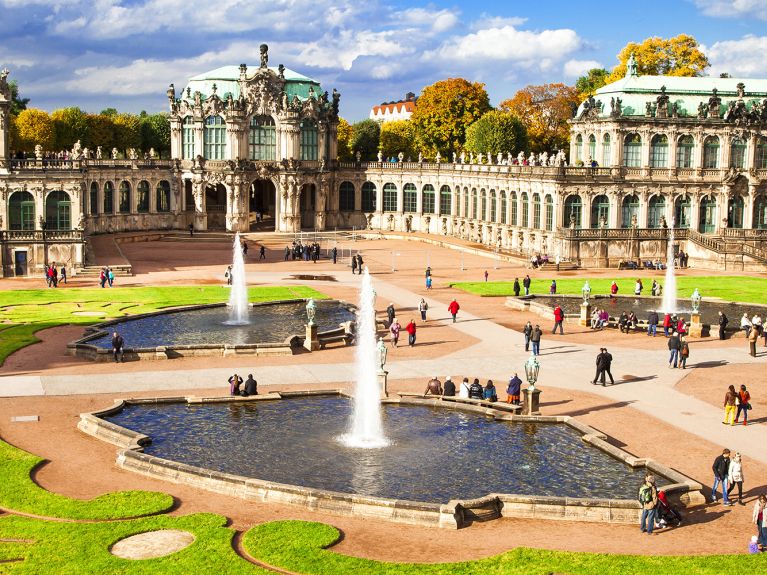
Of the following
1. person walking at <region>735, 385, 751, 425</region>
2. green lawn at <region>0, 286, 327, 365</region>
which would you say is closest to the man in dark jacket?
person walking at <region>735, 385, 751, 425</region>

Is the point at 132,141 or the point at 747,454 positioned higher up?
the point at 132,141

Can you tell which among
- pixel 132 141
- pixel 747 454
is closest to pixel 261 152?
pixel 132 141

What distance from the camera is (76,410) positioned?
43312 mm

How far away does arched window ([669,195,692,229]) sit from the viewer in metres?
103

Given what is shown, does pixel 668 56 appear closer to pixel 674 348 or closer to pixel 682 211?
pixel 682 211

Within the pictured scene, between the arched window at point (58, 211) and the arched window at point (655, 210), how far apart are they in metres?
53.2

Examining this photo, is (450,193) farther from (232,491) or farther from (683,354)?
(232,491)

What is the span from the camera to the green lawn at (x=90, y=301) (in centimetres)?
6231

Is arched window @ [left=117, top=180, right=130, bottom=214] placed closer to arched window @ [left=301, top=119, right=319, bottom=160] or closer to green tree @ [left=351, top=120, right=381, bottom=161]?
arched window @ [left=301, top=119, right=319, bottom=160]

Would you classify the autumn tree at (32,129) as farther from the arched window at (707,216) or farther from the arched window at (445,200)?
the arched window at (707,216)

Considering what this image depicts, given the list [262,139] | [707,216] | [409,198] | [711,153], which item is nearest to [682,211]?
[707,216]

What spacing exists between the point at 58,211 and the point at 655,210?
5484 cm

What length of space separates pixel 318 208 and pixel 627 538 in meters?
101

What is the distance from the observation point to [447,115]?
145125 millimetres
